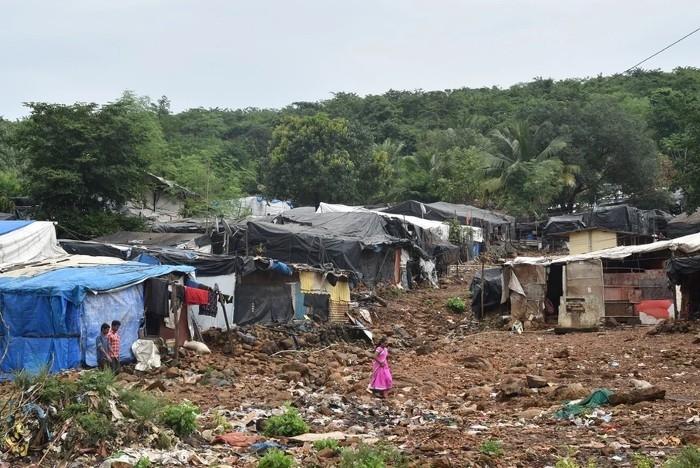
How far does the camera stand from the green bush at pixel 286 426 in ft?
32.2

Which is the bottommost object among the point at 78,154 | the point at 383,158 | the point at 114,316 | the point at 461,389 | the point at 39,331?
the point at 461,389

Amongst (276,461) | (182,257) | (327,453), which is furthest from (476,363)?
(276,461)

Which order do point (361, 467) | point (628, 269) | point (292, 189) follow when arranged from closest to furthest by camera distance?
1. point (361, 467)
2. point (628, 269)
3. point (292, 189)

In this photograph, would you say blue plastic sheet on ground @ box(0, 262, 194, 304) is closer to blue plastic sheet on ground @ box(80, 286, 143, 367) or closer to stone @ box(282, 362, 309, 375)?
blue plastic sheet on ground @ box(80, 286, 143, 367)

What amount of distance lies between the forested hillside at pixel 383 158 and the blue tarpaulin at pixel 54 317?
1322 centimetres

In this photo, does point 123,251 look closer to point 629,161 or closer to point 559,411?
point 559,411

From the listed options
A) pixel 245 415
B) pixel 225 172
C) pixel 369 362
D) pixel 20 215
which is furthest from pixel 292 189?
pixel 245 415

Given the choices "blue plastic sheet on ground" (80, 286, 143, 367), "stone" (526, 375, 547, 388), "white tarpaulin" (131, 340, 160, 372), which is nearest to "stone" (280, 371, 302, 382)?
"white tarpaulin" (131, 340, 160, 372)

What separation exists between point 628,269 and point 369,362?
883 centimetres

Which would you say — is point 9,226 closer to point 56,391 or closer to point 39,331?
point 39,331

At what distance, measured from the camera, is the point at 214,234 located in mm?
24312

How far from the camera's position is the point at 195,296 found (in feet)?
55.9

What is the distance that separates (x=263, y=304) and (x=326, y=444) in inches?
487

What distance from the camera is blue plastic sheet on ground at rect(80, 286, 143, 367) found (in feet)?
47.8
